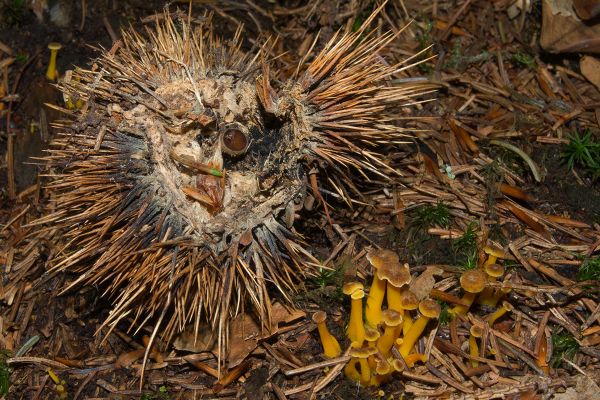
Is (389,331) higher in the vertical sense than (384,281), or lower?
lower

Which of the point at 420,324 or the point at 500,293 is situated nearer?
the point at 420,324

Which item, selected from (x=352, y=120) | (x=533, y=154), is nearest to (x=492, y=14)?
(x=533, y=154)

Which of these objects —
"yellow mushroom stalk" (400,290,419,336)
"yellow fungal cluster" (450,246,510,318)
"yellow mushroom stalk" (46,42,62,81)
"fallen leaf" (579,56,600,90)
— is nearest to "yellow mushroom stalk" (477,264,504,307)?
"yellow fungal cluster" (450,246,510,318)

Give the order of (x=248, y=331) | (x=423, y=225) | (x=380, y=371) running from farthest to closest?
(x=423, y=225) < (x=248, y=331) < (x=380, y=371)

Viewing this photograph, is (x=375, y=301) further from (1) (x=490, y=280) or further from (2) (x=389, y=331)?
(1) (x=490, y=280)

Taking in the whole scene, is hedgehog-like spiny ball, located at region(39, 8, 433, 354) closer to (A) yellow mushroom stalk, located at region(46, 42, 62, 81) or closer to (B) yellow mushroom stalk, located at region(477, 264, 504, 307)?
(B) yellow mushroom stalk, located at region(477, 264, 504, 307)

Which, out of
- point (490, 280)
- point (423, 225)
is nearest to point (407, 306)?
point (490, 280)
